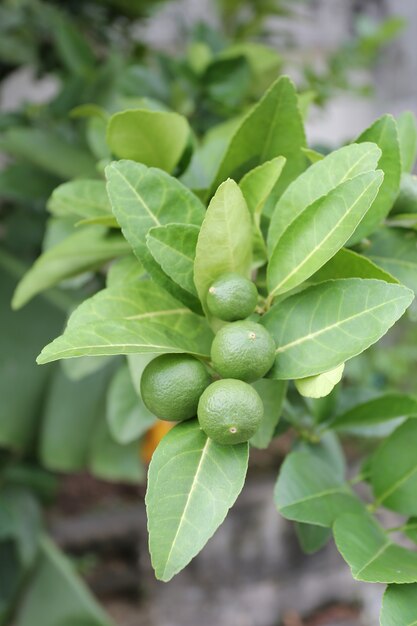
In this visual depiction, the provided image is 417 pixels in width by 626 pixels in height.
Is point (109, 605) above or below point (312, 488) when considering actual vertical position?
below

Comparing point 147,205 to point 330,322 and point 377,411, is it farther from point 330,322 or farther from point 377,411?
point 377,411

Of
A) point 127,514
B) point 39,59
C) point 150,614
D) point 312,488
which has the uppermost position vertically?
point 39,59

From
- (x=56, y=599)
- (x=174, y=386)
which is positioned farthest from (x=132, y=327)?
(x=56, y=599)

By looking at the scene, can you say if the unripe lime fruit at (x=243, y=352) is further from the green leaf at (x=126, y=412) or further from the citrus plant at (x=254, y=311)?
the green leaf at (x=126, y=412)

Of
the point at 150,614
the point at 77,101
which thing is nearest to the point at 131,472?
the point at 77,101

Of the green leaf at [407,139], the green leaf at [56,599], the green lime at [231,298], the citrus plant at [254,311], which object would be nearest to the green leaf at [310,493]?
the citrus plant at [254,311]

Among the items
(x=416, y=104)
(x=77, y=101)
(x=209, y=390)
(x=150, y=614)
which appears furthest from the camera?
(x=416, y=104)

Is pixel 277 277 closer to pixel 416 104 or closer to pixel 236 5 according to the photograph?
pixel 236 5
